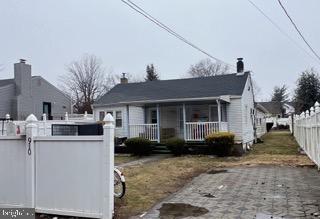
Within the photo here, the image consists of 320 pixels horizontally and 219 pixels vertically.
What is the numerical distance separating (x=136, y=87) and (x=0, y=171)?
70.1ft

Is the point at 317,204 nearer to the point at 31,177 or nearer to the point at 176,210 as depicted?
the point at 176,210

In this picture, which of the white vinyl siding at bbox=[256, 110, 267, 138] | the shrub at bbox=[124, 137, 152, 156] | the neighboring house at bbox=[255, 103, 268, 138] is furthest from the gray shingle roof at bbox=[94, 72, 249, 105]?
the white vinyl siding at bbox=[256, 110, 267, 138]

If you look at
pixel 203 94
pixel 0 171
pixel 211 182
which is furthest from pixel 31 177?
pixel 203 94

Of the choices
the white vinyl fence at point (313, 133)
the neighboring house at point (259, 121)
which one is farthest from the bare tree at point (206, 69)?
the white vinyl fence at point (313, 133)

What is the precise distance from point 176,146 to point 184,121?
2159 millimetres

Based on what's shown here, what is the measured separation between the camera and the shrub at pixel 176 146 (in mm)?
20109

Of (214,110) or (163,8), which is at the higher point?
(163,8)

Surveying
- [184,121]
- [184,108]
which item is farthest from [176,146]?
[184,108]

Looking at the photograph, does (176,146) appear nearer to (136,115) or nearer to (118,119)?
(136,115)

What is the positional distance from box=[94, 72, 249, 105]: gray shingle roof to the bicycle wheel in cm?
1459

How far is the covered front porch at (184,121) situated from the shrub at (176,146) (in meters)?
1.58

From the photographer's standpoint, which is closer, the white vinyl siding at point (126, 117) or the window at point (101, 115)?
the white vinyl siding at point (126, 117)

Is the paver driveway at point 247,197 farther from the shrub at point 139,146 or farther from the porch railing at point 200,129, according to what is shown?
the porch railing at point 200,129

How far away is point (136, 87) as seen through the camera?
95.8ft
